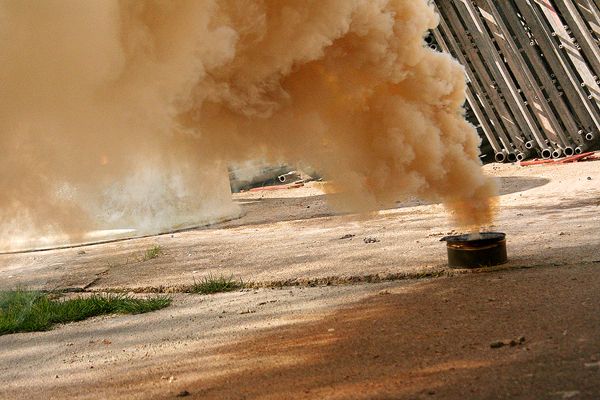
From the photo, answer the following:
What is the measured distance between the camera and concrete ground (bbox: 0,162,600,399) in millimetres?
3766

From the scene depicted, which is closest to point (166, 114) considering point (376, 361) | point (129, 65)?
point (129, 65)

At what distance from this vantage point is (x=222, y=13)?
203 inches

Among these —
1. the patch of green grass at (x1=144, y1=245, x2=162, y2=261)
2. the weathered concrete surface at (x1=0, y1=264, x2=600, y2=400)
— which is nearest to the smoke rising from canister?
the weathered concrete surface at (x1=0, y1=264, x2=600, y2=400)

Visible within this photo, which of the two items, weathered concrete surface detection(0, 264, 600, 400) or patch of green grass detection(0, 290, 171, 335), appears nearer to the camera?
weathered concrete surface detection(0, 264, 600, 400)

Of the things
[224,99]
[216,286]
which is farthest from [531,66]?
[224,99]

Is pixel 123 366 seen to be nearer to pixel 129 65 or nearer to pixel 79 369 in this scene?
pixel 79 369

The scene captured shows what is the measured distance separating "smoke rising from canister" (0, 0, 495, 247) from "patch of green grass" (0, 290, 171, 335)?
73cm

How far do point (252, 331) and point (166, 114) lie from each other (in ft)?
5.54

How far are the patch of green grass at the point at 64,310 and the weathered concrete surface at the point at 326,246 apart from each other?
2.50 ft

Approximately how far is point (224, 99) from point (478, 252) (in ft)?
8.07

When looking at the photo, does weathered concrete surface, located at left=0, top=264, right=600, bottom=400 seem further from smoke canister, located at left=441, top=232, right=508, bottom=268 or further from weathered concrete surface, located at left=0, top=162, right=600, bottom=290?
weathered concrete surface, located at left=0, top=162, right=600, bottom=290

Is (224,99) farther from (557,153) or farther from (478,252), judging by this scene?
(557,153)

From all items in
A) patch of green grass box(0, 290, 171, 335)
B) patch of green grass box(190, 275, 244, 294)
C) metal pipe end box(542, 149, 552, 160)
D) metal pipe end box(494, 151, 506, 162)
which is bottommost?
patch of green grass box(190, 275, 244, 294)

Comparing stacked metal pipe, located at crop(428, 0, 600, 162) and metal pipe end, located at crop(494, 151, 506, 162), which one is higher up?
stacked metal pipe, located at crop(428, 0, 600, 162)
